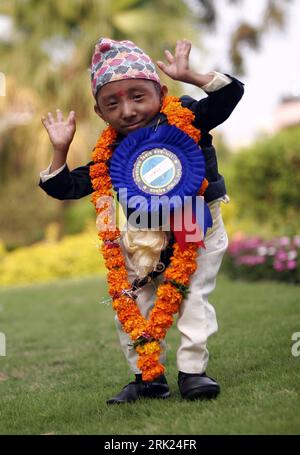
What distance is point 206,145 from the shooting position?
3.50 meters

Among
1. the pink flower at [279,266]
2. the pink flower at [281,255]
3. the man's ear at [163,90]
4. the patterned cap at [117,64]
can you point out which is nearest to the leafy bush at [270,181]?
the pink flower at [281,255]

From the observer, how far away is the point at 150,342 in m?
3.31

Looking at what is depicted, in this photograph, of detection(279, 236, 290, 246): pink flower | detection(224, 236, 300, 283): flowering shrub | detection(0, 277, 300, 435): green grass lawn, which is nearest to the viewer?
detection(0, 277, 300, 435): green grass lawn

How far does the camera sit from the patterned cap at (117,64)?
11.1ft

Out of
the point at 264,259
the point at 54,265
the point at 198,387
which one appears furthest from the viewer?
the point at 54,265

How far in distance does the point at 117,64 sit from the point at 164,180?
0.63 meters

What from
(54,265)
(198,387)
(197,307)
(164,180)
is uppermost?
(54,265)

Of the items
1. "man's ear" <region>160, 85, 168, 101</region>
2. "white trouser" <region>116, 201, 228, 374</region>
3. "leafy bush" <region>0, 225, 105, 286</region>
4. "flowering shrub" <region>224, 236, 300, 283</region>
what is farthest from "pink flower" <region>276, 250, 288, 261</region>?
"leafy bush" <region>0, 225, 105, 286</region>

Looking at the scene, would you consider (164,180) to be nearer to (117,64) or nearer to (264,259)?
(117,64)

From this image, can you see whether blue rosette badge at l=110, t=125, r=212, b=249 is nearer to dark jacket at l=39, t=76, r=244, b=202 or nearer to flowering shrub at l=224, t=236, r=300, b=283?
dark jacket at l=39, t=76, r=244, b=202

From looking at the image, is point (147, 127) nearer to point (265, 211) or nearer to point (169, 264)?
point (169, 264)

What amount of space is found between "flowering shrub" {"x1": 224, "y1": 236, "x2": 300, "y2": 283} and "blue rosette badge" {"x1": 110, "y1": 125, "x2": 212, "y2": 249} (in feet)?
16.5

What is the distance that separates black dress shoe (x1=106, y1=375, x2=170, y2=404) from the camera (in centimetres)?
340

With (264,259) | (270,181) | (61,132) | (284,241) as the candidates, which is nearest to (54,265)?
(270,181)
